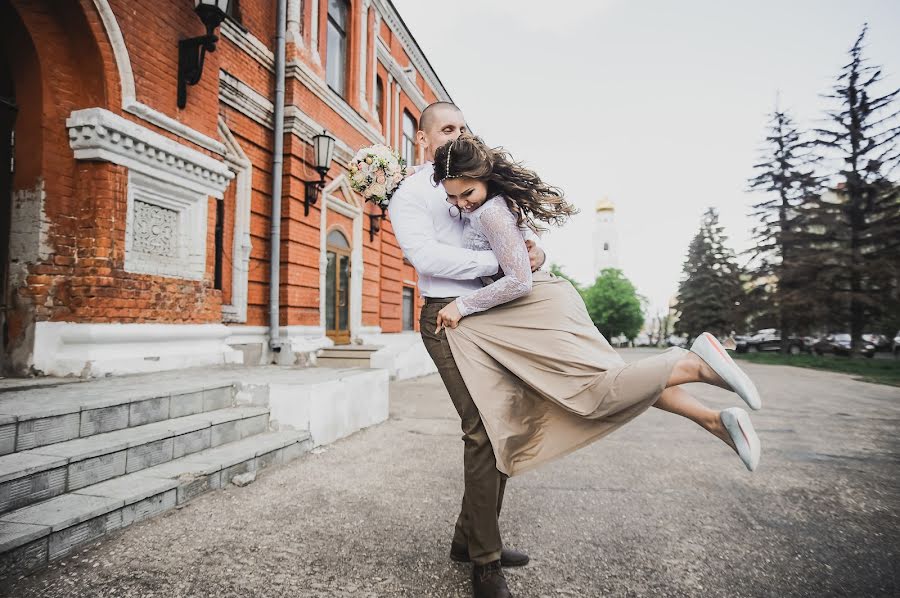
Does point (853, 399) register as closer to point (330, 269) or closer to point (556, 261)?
point (330, 269)

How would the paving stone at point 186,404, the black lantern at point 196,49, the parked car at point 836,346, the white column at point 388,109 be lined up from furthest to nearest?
the parked car at point 836,346
the white column at point 388,109
the black lantern at point 196,49
the paving stone at point 186,404

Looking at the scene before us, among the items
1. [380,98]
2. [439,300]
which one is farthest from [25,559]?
[380,98]

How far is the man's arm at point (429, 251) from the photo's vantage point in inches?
87.9

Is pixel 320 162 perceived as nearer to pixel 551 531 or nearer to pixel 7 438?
pixel 7 438

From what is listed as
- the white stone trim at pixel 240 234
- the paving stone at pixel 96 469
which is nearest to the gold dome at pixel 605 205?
the white stone trim at pixel 240 234

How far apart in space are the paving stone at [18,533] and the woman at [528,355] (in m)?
2.03

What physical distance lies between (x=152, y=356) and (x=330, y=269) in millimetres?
5822

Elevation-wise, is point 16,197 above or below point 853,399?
above

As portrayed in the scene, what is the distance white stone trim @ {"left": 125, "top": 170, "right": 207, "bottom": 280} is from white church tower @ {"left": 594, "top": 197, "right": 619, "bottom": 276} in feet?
305

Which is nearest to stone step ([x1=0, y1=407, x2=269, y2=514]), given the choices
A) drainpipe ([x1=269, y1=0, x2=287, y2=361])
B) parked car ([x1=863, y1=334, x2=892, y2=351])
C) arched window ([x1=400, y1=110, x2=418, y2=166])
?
drainpipe ([x1=269, y1=0, x2=287, y2=361])

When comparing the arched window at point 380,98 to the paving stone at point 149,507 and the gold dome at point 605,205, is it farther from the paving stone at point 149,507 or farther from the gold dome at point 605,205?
the gold dome at point 605,205

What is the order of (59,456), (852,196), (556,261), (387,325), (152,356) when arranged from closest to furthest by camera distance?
1. (59,456)
2. (152,356)
3. (387,325)
4. (852,196)
5. (556,261)

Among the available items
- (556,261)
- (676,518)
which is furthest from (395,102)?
(556,261)

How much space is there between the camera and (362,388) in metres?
5.78
